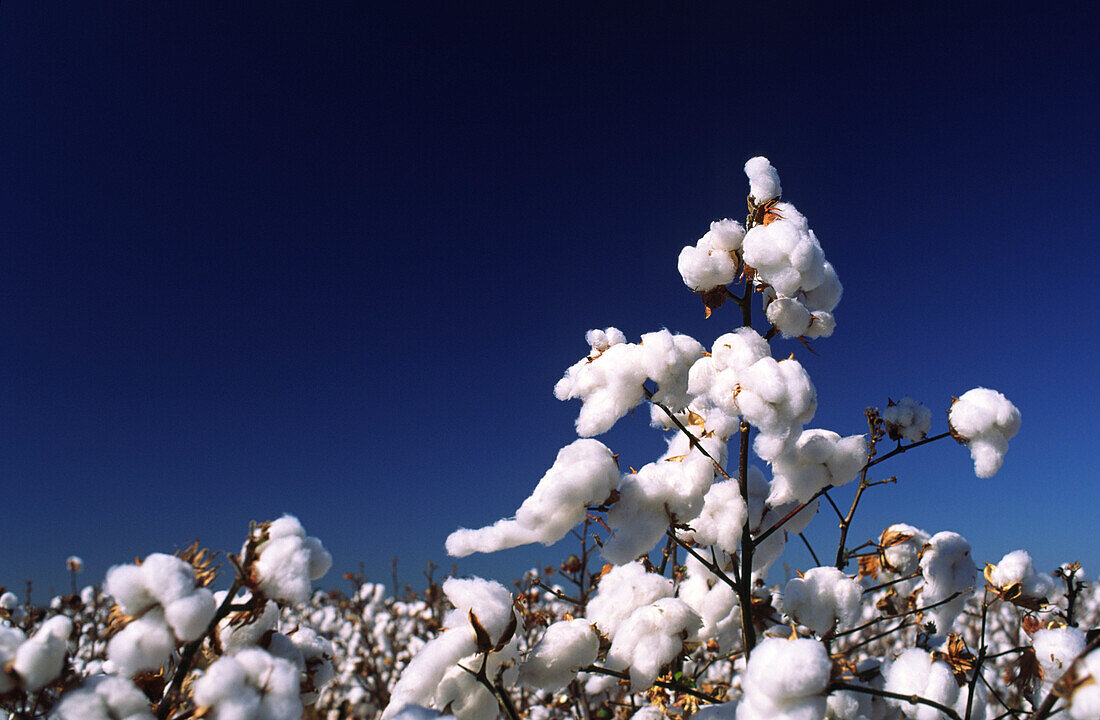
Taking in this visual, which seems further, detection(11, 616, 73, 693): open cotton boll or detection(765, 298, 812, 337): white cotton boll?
detection(765, 298, 812, 337): white cotton boll

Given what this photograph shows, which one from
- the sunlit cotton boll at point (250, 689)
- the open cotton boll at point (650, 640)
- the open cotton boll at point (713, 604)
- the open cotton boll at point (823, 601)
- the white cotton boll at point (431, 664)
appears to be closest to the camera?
the sunlit cotton boll at point (250, 689)

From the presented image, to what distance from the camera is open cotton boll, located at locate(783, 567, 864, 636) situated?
5.40ft

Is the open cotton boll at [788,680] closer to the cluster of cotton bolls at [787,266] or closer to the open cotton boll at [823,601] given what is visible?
the open cotton boll at [823,601]

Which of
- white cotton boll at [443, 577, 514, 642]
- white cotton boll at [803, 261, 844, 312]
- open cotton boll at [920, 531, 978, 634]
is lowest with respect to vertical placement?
white cotton boll at [443, 577, 514, 642]

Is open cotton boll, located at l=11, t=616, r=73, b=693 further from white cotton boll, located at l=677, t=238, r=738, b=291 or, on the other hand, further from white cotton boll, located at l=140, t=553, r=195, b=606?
white cotton boll, located at l=677, t=238, r=738, b=291

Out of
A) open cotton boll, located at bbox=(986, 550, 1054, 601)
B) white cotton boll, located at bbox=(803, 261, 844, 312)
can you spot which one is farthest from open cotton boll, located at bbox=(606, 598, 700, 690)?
open cotton boll, located at bbox=(986, 550, 1054, 601)

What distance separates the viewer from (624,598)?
1.68 m

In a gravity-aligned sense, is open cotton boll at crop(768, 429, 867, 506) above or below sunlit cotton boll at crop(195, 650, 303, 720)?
above

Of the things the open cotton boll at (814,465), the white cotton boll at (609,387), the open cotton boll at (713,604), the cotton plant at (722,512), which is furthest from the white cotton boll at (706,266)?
the open cotton boll at (713,604)

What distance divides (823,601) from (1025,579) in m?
0.79

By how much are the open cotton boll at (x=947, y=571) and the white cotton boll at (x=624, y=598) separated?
0.86 m

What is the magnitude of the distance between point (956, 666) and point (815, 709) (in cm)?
103

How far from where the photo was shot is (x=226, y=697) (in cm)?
94

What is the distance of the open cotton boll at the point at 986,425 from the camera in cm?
167
